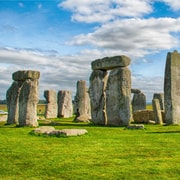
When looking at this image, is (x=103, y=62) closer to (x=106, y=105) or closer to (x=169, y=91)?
(x=106, y=105)

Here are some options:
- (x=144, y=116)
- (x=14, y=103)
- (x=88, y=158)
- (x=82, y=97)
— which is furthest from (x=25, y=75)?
(x=82, y=97)

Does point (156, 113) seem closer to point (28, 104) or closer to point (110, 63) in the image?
point (110, 63)

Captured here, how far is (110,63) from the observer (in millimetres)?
18812

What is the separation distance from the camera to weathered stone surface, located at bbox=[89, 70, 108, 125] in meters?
19.5

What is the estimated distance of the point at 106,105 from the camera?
18750mm

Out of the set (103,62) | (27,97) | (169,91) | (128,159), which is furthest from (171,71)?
(128,159)

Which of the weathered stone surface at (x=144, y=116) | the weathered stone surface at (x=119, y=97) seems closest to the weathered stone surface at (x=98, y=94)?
the weathered stone surface at (x=119, y=97)

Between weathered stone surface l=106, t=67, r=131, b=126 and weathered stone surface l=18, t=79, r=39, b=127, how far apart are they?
4.35 meters

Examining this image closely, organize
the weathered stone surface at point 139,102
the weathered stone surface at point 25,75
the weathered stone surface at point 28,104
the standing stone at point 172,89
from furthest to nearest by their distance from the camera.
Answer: the weathered stone surface at point 139,102 → the standing stone at point 172,89 → the weathered stone surface at point 25,75 → the weathered stone surface at point 28,104

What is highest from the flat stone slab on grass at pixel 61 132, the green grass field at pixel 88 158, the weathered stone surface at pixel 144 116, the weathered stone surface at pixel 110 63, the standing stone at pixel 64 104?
the weathered stone surface at pixel 110 63

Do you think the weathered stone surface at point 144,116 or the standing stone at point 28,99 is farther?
the weathered stone surface at point 144,116

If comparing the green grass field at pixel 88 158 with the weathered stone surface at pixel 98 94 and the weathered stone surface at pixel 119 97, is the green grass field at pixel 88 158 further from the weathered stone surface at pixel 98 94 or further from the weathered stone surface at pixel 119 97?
the weathered stone surface at pixel 98 94

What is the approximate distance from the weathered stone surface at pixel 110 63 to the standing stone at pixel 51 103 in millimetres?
11690

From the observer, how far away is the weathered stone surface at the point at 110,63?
18.3 m
